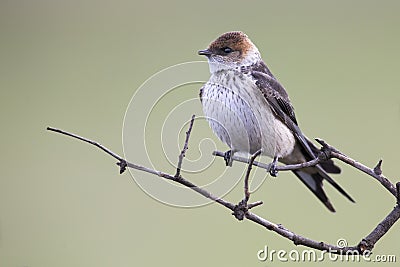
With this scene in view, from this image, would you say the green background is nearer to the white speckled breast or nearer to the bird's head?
the white speckled breast

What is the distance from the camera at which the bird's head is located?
85.0 inches

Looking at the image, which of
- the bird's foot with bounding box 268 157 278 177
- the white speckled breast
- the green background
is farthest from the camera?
the green background

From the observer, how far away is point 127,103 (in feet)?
13.2

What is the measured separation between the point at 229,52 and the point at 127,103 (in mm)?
1929

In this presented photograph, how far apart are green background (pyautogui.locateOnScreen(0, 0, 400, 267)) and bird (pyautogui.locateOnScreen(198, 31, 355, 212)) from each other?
1.13ft

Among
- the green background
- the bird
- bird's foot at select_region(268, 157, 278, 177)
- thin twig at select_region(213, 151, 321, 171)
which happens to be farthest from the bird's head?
thin twig at select_region(213, 151, 321, 171)

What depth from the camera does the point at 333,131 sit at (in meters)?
3.50

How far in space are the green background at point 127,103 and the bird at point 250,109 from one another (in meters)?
0.34

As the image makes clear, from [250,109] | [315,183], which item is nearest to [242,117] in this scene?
[250,109]

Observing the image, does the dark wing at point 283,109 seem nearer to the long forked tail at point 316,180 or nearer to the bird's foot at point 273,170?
the long forked tail at point 316,180

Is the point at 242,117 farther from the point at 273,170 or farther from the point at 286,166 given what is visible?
the point at 286,166

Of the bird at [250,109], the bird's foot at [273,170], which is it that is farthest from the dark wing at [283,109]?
the bird's foot at [273,170]

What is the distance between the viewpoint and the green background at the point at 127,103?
2.86 m

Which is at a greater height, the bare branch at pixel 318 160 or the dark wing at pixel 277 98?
the dark wing at pixel 277 98
